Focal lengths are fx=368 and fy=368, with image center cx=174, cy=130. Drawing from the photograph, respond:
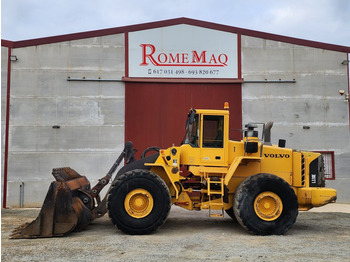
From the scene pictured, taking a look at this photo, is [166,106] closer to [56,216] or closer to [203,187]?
[203,187]

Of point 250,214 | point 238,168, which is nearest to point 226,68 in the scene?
point 238,168

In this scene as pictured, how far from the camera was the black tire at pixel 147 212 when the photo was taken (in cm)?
847

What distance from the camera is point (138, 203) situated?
8.61 m

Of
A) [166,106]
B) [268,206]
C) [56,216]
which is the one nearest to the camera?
[56,216]

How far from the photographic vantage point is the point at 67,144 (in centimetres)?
1512

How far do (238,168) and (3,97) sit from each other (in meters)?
10.7

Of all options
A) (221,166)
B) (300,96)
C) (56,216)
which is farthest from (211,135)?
(300,96)

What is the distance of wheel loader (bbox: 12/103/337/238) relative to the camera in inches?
333

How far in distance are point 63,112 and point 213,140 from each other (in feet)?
27.1

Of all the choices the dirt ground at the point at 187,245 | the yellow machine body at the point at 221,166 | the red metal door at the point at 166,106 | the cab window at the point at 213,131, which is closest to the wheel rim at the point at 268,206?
the dirt ground at the point at 187,245

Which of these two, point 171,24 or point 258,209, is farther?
point 171,24

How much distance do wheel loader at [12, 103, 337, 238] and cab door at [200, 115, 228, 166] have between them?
25mm

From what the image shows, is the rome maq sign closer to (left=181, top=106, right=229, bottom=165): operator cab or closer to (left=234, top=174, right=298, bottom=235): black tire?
(left=181, top=106, right=229, bottom=165): operator cab

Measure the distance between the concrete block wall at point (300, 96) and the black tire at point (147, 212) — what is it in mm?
8106
